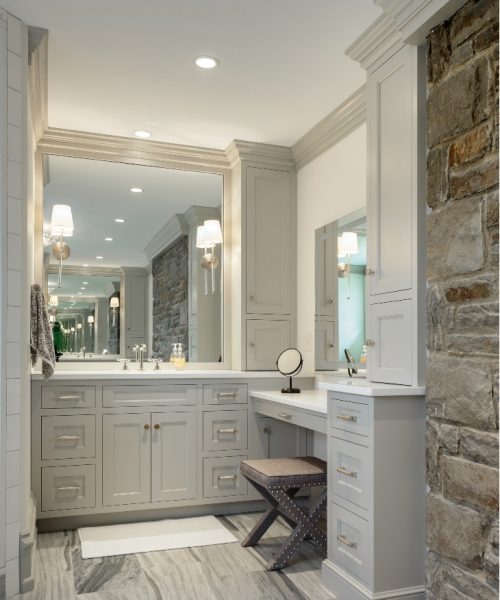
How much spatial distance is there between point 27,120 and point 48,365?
129cm

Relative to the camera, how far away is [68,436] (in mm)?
3594

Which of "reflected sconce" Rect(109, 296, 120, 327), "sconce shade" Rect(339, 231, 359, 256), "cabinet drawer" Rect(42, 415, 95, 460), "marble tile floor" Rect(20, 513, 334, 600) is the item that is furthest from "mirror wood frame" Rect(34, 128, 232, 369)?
"marble tile floor" Rect(20, 513, 334, 600)

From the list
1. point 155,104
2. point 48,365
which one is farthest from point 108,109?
point 48,365

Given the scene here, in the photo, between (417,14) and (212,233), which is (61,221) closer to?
(212,233)

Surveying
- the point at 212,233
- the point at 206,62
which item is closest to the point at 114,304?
the point at 212,233

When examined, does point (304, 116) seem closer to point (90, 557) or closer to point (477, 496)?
point (477, 496)

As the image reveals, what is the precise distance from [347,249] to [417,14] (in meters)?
1.49

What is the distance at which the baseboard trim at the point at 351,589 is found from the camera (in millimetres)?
2393

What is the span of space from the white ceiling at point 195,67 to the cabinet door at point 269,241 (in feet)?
1.14

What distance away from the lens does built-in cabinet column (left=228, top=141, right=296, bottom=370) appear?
423 cm

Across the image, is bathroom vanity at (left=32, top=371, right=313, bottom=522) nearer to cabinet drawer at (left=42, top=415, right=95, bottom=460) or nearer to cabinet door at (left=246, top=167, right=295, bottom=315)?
cabinet drawer at (left=42, top=415, right=95, bottom=460)

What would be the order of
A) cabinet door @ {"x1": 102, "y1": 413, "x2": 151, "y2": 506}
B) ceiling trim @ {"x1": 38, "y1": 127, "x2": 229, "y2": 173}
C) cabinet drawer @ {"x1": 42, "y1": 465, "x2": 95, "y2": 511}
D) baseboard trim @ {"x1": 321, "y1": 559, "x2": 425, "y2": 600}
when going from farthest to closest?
ceiling trim @ {"x1": 38, "y1": 127, "x2": 229, "y2": 173}, cabinet door @ {"x1": 102, "y1": 413, "x2": 151, "y2": 506}, cabinet drawer @ {"x1": 42, "y1": 465, "x2": 95, "y2": 511}, baseboard trim @ {"x1": 321, "y1": 559, "x2": 425, "y2": 600}

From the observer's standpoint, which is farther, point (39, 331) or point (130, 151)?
point (130, 151)

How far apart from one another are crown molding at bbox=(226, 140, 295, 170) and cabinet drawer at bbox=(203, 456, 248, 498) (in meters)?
2.07
